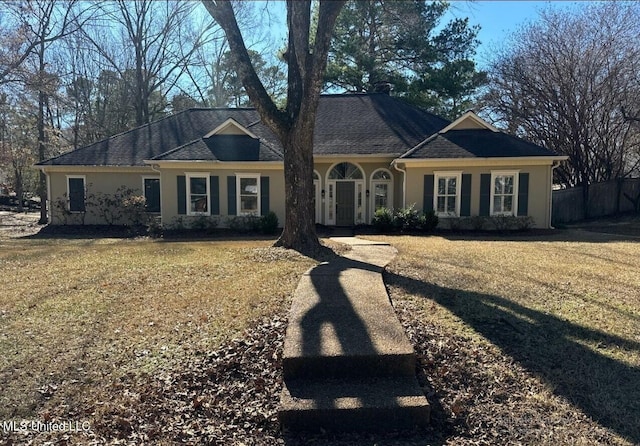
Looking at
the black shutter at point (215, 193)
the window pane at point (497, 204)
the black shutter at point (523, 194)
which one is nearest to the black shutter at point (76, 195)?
the black shutter at point (215, 193)

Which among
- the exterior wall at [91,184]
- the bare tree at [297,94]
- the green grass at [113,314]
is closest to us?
the green grass at [113,314]

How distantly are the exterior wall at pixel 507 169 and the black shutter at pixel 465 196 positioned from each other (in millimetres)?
114

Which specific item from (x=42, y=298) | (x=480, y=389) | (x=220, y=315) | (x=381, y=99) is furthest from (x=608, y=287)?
(x=381, y=99)

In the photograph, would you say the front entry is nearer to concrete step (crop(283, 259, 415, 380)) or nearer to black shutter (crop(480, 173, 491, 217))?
black shutter (crop(480, 173, 491, 217))

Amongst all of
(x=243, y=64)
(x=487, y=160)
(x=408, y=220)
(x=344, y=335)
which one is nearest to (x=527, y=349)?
(x=344, y=335)

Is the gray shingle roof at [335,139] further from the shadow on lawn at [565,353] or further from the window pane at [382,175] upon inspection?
the shadow on lawn at [565,353]

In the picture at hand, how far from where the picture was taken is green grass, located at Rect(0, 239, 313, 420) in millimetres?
3860

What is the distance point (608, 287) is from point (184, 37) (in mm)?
31130

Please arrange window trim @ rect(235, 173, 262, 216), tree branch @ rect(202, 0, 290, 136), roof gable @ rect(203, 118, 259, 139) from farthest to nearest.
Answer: roof gable @ rect(203, 118, 259, 139)
window trim @ rect(235, 173, 262, 216)
tree branch @ rect(202, 0, 290, 136)

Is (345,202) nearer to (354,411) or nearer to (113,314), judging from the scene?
(113,314)

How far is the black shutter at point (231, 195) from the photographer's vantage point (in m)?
16.1

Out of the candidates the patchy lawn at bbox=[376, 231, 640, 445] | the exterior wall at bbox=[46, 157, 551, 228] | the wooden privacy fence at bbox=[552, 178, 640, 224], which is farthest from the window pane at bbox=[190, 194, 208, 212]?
the wooden privacy fence at bbox=[552, 178, 640, 224]

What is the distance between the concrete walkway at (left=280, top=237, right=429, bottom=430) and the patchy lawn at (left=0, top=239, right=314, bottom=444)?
2.76 feet

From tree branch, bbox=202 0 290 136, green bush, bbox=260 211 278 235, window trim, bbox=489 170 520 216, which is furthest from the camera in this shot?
window trim, bbox=489 170 520 216
